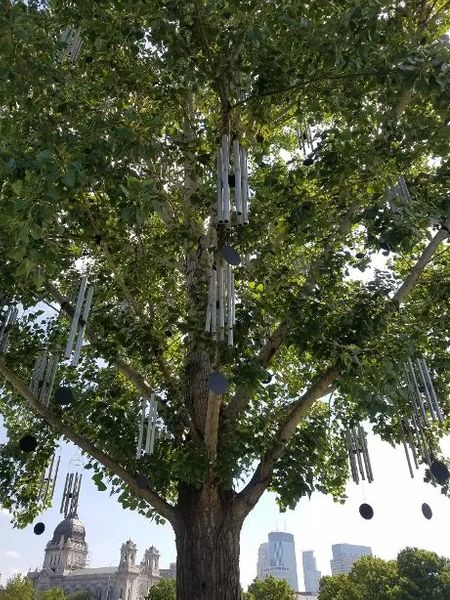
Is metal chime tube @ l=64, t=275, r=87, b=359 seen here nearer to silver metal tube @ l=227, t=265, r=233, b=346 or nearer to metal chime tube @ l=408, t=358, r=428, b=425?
silver metal tube @ l=227, t=265, r=233, b=346

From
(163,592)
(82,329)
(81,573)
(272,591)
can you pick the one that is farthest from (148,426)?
(81,573)

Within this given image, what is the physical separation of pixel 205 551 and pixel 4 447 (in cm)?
455

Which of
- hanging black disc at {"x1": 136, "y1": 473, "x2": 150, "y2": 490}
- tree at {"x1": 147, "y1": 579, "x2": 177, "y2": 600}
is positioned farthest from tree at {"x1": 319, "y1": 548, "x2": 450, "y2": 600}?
hanging black disc at {"x1": 136, "y1": 473, "x2": 150, "y2": 490}

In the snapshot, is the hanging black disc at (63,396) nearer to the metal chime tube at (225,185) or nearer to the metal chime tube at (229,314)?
the metal chime tube at (229,314)

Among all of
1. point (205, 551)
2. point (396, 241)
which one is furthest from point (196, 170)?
point (205, 551)

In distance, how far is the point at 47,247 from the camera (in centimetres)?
389

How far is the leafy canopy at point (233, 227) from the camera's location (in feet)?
15.2

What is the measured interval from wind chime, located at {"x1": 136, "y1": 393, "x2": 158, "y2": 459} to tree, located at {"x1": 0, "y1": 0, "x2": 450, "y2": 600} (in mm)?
155

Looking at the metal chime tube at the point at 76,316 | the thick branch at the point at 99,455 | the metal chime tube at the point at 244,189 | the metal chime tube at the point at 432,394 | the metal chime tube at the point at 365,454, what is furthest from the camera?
the metal chime tube at the point at 365,454

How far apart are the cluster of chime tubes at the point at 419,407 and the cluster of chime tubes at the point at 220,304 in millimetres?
2427

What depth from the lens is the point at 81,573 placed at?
91.7 metres

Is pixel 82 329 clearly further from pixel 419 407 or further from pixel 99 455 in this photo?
pixel 419 407

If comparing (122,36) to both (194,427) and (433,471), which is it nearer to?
(194,427)

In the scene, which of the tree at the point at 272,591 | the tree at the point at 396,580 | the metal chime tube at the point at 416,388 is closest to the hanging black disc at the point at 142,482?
the metal chime tube at the point at 416,388
